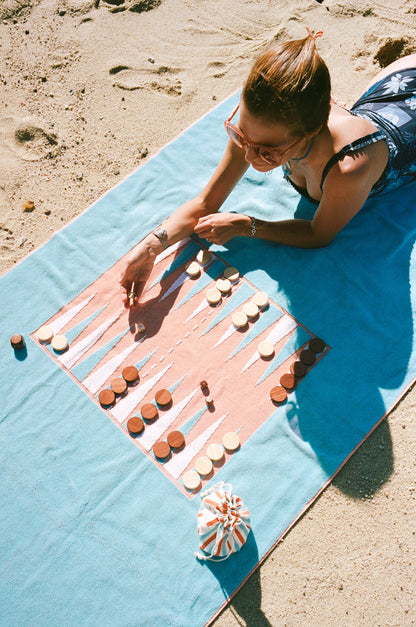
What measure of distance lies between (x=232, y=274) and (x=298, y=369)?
813 mm

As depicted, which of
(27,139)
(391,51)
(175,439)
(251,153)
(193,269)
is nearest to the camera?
(251,153)

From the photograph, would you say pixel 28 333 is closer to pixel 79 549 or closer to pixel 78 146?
pixel 79 549

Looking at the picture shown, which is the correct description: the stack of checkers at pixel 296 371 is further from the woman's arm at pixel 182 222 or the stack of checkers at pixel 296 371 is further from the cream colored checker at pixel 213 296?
the woman's arm at pixel 182 222

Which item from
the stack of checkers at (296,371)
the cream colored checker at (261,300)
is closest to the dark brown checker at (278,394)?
the stack of checkers at (296,371)

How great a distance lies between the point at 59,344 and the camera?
319cm

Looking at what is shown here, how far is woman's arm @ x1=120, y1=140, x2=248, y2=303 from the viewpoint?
317 cm

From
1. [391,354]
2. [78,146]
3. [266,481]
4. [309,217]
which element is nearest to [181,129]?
[78,146]

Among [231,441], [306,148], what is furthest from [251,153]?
[231,441]

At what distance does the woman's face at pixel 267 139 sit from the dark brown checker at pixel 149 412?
1.52 meters

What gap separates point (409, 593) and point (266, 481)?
37.0 inches

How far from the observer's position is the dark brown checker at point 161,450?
2.83 m

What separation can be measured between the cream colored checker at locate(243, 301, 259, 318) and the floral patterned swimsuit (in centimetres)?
81

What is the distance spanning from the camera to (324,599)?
2607 mm

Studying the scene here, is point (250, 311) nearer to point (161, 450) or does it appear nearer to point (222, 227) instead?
point (222, 227)
